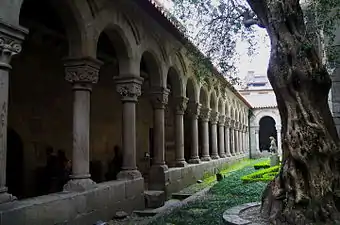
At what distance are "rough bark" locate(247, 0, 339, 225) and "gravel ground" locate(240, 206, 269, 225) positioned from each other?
0.47 ft

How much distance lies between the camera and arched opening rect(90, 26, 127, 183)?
43.2ft

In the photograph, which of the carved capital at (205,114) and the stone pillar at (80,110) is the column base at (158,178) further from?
the carved capital at (205,114)

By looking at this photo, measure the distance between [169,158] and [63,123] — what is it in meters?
7.39

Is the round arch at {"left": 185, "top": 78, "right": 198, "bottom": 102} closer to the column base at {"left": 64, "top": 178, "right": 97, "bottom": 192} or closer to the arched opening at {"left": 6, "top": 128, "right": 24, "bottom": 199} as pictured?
the arched opening at {"left": 6, "top": 128, "right": 24, "bottom": 199}

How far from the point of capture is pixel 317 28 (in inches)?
280

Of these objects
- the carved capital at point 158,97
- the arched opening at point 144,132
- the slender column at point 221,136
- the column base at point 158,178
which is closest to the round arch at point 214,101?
the slender column at point 221,136

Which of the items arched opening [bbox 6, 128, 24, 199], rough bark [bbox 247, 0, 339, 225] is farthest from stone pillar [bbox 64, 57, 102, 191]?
arched opening [bbox 6, 128, 24, 199]

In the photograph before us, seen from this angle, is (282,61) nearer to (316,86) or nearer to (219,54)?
(316,86)

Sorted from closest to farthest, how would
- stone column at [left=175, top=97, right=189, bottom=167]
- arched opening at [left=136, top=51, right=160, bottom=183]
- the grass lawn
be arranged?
the grass lawn < stone column at [left=175, top=97, right=189, bottom=167] < arched opening at [left=136, top=51, right=160, bottom=183]

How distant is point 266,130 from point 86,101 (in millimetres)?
37738

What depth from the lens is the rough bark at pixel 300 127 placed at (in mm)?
5418

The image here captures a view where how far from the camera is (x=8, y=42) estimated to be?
5145 millimetres

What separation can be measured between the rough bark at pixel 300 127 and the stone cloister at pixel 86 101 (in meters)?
3.36

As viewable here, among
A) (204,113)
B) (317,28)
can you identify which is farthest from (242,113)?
(317,28)
